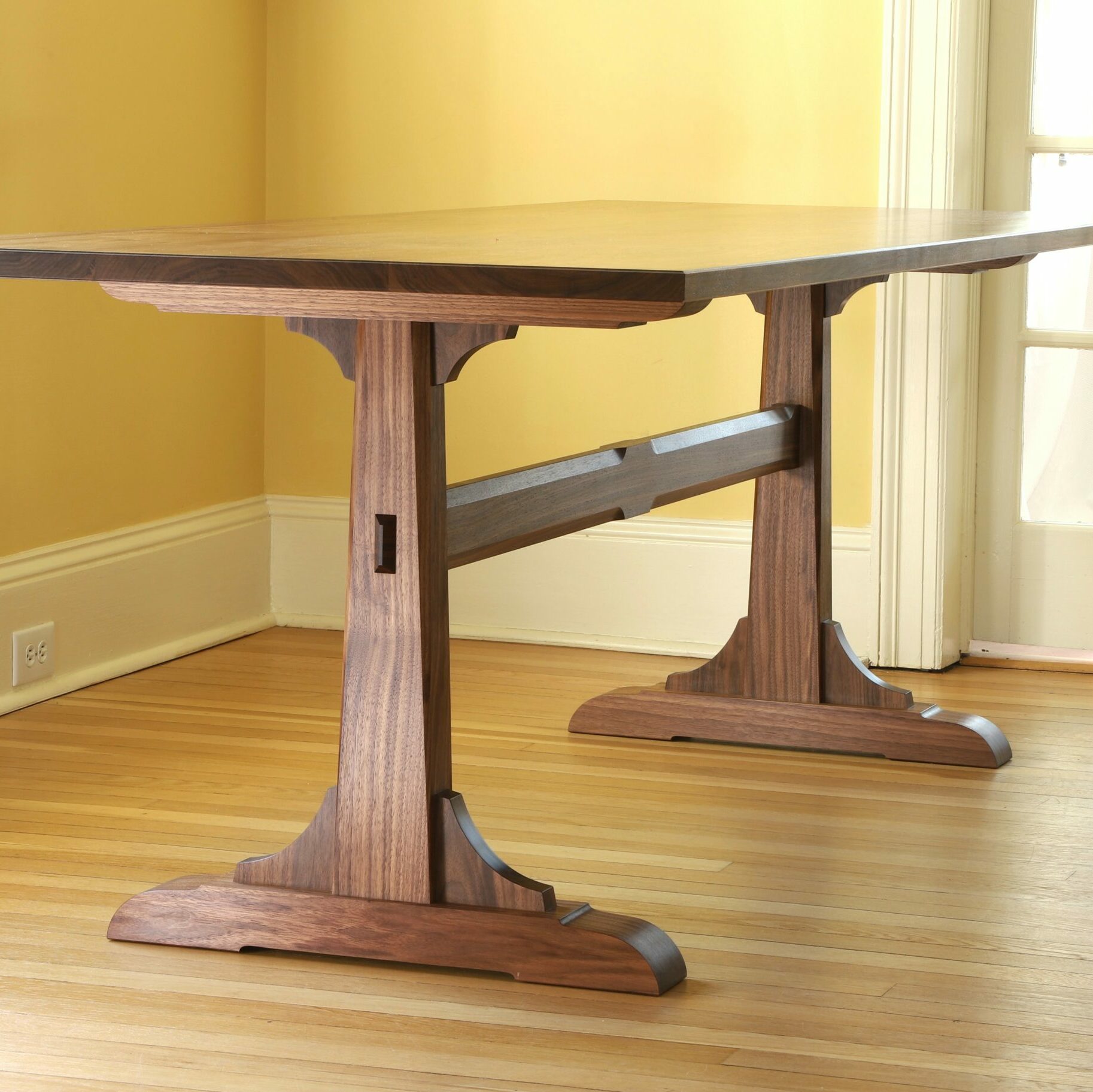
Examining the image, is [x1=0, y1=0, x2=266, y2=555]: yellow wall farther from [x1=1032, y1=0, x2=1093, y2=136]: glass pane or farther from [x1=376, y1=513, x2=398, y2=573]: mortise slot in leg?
[x1=1032, y1=0, x2=1093, y2=136]: glass pane

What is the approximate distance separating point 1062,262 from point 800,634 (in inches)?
42.7

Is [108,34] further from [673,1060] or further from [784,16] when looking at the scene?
[673,1060]

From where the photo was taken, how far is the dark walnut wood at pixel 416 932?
6.43 ft

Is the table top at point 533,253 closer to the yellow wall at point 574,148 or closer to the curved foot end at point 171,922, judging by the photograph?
the curved foot end at point 171,922

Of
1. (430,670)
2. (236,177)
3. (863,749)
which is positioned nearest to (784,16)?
(236,177)

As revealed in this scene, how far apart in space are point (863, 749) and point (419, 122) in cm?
171

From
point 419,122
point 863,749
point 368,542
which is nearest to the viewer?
point 368,542

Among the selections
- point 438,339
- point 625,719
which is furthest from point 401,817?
point 625,719

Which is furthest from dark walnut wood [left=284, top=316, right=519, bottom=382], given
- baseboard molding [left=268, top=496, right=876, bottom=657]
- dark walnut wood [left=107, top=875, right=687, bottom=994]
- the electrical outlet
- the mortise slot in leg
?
baseboard molding [left=268, top=496, right=876, bottom=657]

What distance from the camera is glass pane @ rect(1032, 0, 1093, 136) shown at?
350 cm

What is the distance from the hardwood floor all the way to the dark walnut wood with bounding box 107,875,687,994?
0.02 metres

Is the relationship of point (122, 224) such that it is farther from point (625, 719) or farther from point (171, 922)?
point (171, 922)

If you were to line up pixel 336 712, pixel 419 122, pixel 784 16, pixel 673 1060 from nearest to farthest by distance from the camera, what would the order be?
pixel 673 1060 → pixel 336 712 → pixel 784 16 → pixel 419 122

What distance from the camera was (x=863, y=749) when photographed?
9.72 feet
